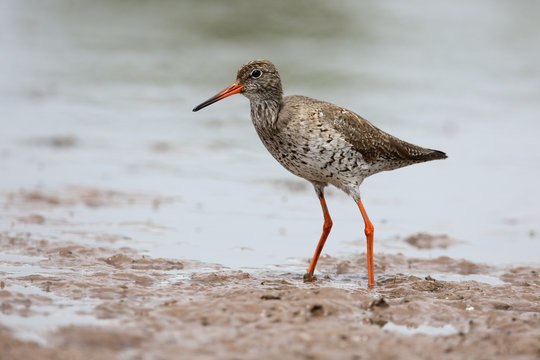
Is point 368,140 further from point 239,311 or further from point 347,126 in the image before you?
point 239,311

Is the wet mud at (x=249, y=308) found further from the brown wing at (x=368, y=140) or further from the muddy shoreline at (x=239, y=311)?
the brown wing at (x=368, y=140)

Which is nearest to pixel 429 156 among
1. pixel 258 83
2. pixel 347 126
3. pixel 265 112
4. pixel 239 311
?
pixel 347 126

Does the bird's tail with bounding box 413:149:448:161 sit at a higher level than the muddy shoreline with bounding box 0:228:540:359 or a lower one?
higher

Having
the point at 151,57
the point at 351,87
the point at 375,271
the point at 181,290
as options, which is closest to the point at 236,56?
the point at 151,57

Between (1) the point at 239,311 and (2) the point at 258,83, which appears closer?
(1) the point at 239,311

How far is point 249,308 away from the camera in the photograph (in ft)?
20.9

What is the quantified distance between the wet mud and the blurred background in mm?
714

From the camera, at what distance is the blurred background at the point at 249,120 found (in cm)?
1019

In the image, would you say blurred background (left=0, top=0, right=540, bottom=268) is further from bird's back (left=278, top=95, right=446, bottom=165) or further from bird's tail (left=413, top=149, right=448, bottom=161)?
bird's back (left=278, top=95, right=446, bottom=165)

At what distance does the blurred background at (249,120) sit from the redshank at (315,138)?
1.37 metres

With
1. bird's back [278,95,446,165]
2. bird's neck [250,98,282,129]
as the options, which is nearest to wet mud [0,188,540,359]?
bird's back [278,95,446,165]

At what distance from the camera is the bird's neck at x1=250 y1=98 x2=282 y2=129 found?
26.6 ft

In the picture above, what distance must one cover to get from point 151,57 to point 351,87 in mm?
5471

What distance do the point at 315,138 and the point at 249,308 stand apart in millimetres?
2236
